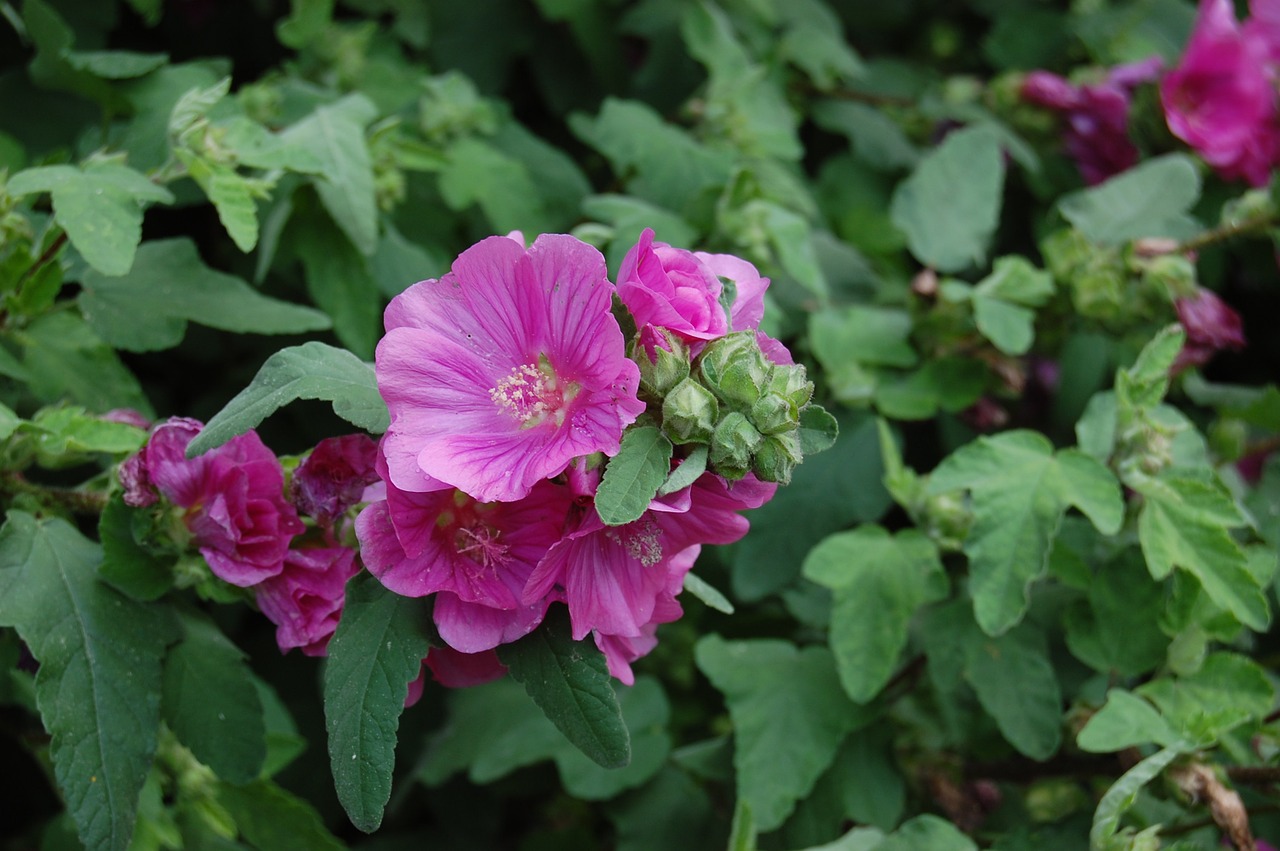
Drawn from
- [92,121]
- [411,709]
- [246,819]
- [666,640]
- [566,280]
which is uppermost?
[566,280]

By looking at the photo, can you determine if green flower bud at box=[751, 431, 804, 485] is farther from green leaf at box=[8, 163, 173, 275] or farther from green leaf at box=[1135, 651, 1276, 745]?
green leaf at box=[1135, 651, 1276, 745]

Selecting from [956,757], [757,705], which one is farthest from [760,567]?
[956,757]

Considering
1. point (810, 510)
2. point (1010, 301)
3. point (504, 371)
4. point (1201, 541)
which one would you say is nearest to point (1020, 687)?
point (1201, 541)

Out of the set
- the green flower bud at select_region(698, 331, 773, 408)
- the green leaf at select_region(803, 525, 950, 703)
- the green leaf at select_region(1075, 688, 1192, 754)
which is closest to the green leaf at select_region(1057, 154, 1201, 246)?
the green leaf at select_region(803, 525, 950, 703)

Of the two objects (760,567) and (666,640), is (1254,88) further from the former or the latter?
(666,640)

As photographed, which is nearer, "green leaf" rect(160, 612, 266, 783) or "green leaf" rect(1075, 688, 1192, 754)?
"green leaf" rect(160, 612, 266, 783)
